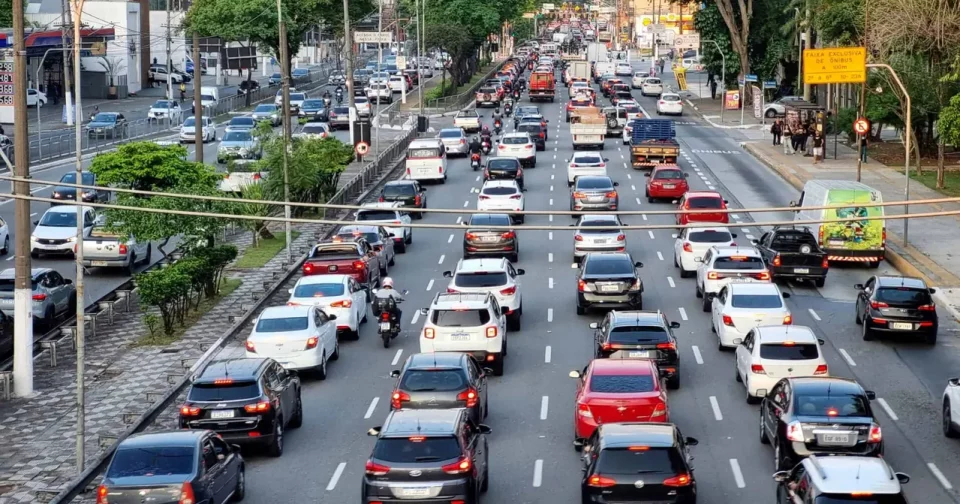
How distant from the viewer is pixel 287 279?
4038 cm

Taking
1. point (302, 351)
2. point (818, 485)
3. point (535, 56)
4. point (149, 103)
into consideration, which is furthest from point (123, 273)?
point (535, 56)

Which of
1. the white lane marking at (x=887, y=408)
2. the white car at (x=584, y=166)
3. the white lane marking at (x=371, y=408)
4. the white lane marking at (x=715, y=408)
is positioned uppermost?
the white car at (x=584, y=166)

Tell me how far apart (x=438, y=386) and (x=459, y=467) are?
4824 mm

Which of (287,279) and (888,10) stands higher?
(888,10)

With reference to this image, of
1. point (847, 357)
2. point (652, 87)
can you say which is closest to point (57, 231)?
point (847, 357)

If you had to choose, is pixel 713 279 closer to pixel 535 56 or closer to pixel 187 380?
pixel 187 380

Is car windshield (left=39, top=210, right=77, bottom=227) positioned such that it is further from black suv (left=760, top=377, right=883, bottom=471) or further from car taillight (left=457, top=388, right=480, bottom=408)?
black suv (left=760, top=377, right=883, bottom=471)

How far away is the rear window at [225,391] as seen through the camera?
76.2ft

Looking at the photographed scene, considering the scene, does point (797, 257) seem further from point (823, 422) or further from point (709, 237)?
point (823, 422)

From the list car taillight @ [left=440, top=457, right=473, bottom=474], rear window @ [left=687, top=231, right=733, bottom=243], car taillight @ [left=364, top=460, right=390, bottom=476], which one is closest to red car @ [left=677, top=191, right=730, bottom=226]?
rear window @ [left=687, top=231, right=733, bottom=243]

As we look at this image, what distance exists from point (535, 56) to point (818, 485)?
16589cm

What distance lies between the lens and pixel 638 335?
27453mm

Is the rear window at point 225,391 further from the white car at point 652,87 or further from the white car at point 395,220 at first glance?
the white car at point 652,87

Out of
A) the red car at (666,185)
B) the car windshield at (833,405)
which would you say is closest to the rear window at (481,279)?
the car windshield at (833,405)
